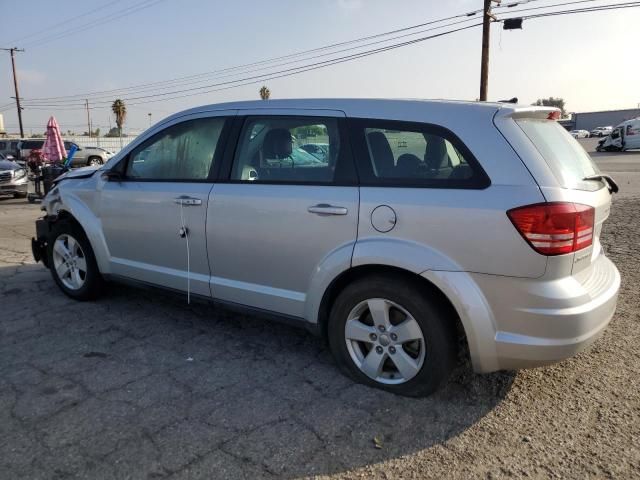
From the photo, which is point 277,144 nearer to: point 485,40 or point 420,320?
point 420,320

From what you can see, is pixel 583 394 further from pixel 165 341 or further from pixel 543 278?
pixel 165 341

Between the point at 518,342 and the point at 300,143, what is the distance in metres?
1.81

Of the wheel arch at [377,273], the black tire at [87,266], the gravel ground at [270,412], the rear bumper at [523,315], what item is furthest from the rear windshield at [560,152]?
the black tire at [87,266]

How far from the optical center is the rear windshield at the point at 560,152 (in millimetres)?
2723

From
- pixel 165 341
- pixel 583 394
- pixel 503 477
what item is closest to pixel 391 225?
pixel 503 477

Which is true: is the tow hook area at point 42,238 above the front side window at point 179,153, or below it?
below

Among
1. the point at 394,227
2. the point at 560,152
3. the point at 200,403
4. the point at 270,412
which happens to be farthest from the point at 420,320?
the point at 200,403

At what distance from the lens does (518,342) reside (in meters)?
2.69

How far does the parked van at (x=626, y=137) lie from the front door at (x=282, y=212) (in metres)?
37.8

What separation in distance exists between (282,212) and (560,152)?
166 centimetres

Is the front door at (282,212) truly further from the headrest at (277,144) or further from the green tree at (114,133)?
the green tree at (114,133)

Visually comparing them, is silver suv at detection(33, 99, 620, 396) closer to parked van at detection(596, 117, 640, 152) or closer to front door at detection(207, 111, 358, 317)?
front door at detection(207, 111, 358, 317)

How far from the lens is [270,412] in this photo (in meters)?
2.94

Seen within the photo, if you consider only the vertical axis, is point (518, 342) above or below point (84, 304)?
above
